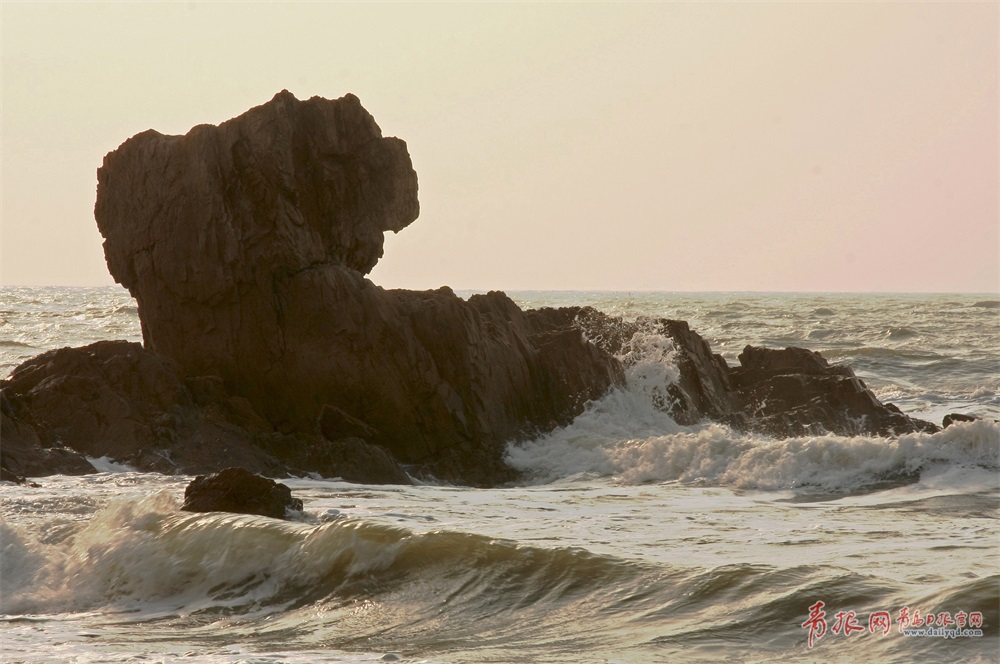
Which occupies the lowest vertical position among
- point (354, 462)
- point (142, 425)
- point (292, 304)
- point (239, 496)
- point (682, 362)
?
point (354, 462)

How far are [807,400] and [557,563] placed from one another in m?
9.02

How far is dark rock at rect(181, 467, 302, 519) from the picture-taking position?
10.1 metres

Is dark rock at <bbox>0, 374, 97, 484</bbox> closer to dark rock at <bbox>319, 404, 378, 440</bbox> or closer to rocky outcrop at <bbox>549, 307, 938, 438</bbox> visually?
dark rock at <bbox>319, 404, 378, 440</bbox>

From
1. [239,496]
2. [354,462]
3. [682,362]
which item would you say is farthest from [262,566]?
[682,362]

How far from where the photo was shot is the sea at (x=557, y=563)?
7.09 meters

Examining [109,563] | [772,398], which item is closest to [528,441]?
[772,398]

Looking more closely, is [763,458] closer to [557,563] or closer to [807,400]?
[807,400]

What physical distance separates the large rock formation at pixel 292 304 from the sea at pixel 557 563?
1.11 meters

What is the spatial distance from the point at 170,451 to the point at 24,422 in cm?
164

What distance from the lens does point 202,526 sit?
9.48 m

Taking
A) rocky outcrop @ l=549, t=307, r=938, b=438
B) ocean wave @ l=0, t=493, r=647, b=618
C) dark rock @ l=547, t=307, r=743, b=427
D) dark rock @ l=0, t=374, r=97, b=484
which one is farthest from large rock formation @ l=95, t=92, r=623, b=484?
ocean wave @ l=0, t=493, r=647, b=618

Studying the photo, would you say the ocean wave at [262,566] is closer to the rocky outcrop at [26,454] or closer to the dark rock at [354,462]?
the rocky outcrop at [26,454]

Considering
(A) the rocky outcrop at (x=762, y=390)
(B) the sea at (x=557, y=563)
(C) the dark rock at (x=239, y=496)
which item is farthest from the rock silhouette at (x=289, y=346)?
(C) the dark rock at (x=239, y=496)

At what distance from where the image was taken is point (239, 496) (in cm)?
1016
